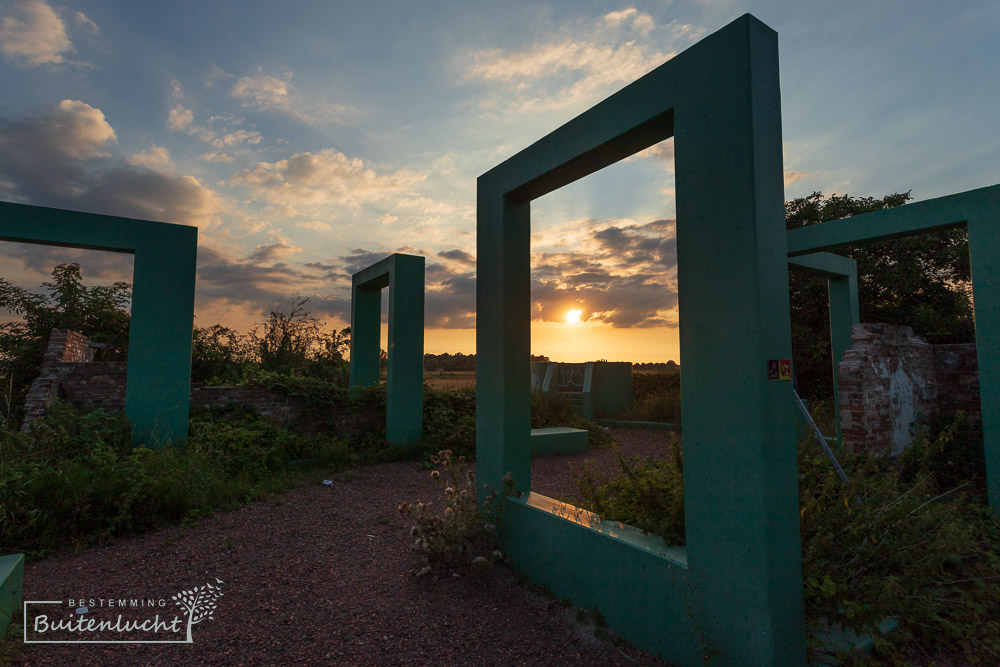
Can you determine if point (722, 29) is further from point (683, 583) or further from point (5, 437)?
point (5, 437)

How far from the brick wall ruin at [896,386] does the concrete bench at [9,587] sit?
774 cm

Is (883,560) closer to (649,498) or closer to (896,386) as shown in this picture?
(649,498)

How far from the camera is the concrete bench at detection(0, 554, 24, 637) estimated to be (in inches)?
109

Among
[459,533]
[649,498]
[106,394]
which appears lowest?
[459,533]

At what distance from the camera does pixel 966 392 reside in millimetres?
6984

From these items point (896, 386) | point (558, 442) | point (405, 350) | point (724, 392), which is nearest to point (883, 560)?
point (724, 392)

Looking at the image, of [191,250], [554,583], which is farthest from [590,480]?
[191,250]

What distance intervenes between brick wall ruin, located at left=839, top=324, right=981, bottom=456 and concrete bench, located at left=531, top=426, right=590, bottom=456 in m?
3.91

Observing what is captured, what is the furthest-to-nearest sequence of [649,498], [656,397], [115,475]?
[656,397], [115,475], [649,498]

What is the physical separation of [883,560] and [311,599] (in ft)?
11.7

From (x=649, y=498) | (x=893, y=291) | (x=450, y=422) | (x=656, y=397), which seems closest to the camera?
(x=649, y=498)

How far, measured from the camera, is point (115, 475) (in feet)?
14.9

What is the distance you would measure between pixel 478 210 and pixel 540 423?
6549 mm

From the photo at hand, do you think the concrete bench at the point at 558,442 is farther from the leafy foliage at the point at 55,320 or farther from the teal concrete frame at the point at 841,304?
the leafy foliage at the point at 55,320
